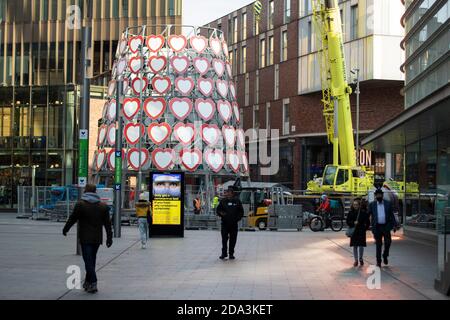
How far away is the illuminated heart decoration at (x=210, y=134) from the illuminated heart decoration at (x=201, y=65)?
3358mm

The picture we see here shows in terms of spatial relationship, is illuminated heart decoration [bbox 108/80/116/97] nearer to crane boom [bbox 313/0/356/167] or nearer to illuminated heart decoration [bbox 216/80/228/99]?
illuminated heart decoration [bbox 216/80/228/99]

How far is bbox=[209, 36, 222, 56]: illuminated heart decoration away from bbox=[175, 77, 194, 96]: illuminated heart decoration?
293 cm

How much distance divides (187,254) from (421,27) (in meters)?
11.8

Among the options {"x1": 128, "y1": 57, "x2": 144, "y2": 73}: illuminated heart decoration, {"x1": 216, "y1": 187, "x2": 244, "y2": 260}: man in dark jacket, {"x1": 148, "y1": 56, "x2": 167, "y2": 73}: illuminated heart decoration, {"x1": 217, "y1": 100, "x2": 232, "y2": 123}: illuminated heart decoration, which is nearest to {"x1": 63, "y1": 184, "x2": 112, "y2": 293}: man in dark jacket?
{"x1": 216, "y1": 187, "x2": 244, "y2": 260}: man in dark jacket

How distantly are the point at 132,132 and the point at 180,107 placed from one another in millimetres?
3274

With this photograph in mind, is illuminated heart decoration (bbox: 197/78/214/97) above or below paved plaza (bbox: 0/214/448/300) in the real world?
above

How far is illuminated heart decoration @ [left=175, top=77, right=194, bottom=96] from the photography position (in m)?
48.1

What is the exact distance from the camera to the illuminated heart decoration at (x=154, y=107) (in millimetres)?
47688

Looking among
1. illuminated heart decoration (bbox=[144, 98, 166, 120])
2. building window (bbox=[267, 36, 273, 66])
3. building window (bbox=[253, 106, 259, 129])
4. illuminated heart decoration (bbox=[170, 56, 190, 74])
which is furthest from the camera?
building window (bbox=[253, 106, 259, 129])

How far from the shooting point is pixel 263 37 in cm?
7681

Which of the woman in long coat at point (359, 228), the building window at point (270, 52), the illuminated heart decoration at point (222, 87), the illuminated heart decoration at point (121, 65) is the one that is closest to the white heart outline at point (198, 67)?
the illuminated heart decoration at point (222, 87)

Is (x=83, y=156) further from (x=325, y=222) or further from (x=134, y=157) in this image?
(x=134, y=157)
